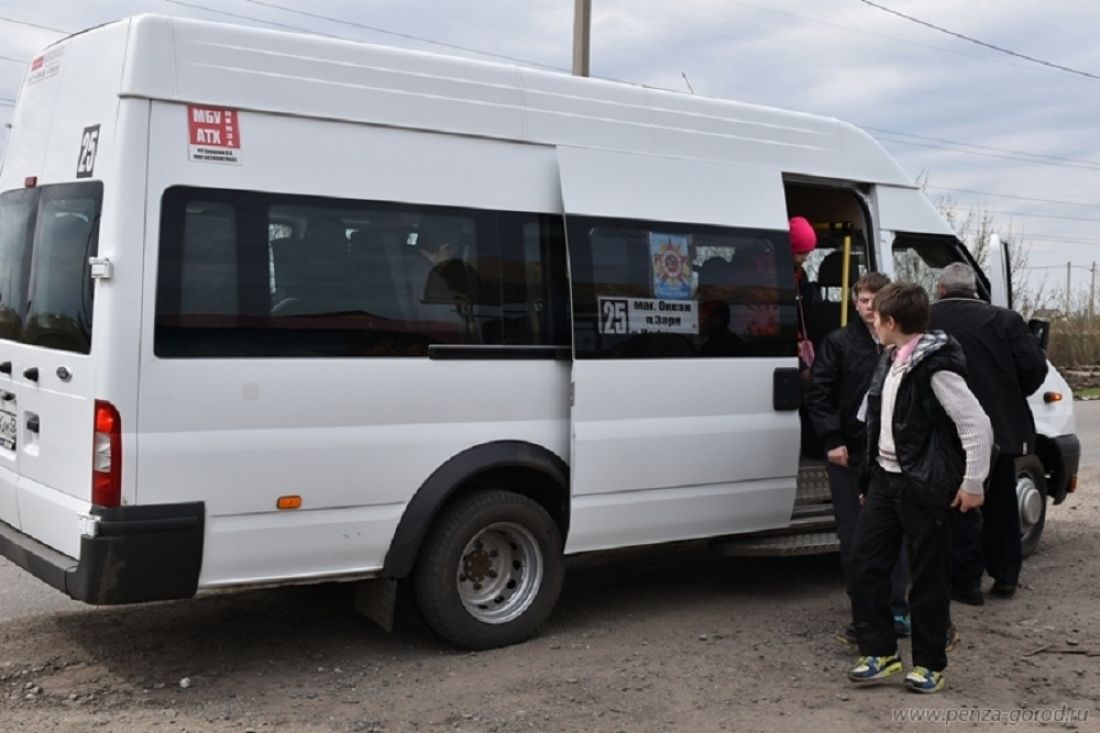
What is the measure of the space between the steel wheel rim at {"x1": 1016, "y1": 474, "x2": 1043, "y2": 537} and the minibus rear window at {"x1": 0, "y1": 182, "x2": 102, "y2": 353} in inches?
231

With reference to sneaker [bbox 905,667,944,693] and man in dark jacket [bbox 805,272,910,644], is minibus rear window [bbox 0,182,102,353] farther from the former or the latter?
sneaker [bbox 905,667,944,693]

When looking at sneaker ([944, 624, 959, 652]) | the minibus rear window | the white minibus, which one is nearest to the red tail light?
the white minibus

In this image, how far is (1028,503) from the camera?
8.21 metres

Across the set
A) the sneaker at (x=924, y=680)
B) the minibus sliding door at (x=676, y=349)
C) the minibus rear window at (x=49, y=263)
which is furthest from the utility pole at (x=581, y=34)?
the sneaker at (x=924, y=680)

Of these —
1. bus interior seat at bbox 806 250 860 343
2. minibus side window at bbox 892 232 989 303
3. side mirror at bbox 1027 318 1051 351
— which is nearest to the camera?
side mirror at bbox 1027 318 1051 351

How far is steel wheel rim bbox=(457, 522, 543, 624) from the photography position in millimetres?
6090

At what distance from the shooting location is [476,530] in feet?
19.5

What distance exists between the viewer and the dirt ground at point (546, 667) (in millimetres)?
5094

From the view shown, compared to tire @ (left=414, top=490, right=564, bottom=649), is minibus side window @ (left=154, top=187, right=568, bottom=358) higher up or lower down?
higher up

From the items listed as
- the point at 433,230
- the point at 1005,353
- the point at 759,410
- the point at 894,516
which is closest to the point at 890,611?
the point at 894,516

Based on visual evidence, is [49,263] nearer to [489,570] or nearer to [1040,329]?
[489,570]

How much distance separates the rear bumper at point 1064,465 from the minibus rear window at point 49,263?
246 inches

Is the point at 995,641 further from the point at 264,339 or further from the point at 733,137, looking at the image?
the point at 264,339

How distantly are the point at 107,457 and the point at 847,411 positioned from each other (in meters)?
3.58
